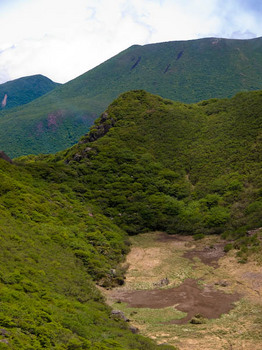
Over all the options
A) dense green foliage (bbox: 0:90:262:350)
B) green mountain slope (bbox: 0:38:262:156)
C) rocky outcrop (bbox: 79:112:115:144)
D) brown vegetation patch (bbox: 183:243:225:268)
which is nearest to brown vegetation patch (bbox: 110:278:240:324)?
dense green foliage (bbox: 0:90:262:350)

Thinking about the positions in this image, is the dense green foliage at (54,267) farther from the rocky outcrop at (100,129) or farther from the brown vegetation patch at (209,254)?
the rocky outcrop at (100,129)

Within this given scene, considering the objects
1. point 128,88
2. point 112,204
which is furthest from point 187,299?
point 128,88

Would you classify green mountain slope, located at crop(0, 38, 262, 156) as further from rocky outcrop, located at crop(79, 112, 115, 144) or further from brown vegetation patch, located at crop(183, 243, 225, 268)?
brown vegetation patch, located at crop(183, 243, 225, 268)

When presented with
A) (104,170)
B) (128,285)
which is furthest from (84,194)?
(128,285)

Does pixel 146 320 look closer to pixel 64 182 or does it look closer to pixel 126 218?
pixel 126 218

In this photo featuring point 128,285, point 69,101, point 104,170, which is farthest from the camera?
point 69,101
